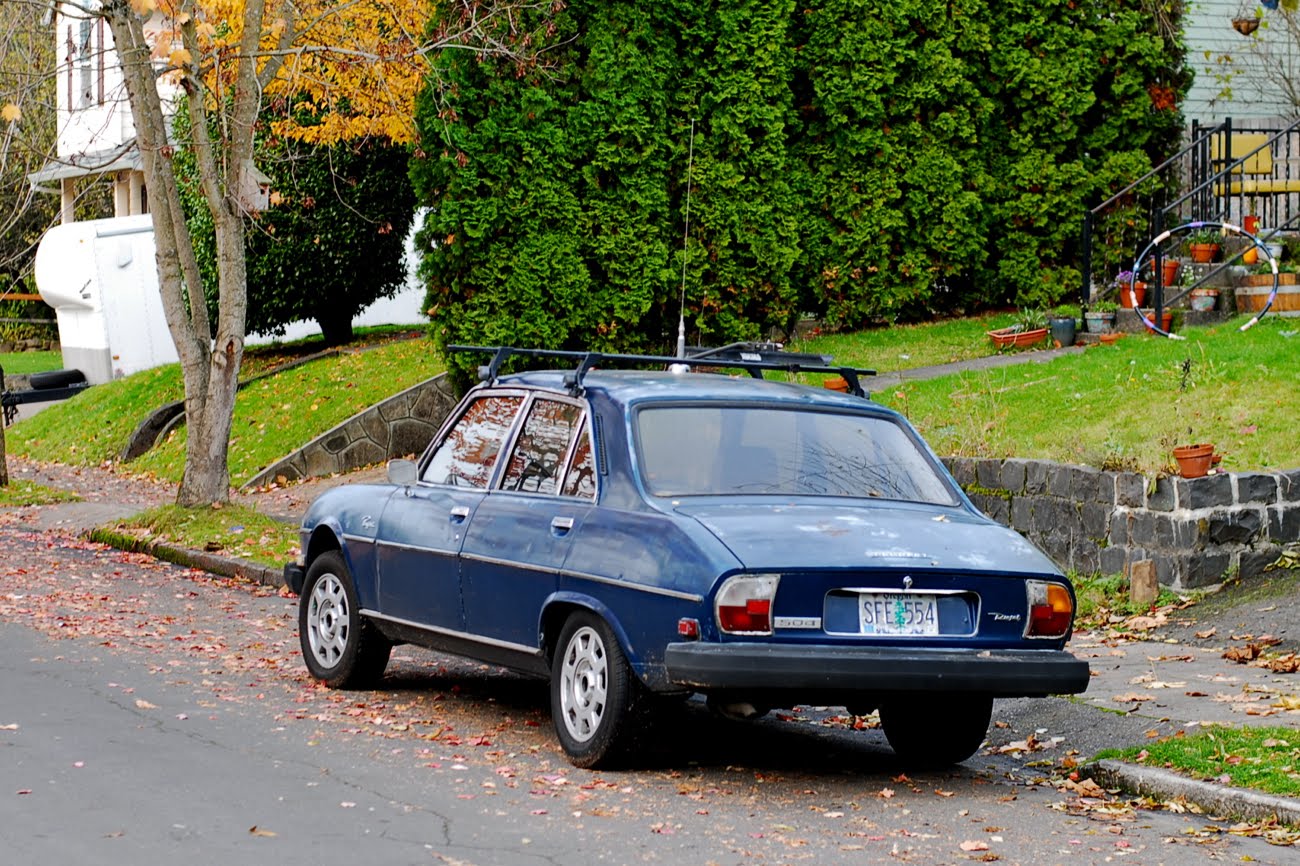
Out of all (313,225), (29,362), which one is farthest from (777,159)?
(29,362)

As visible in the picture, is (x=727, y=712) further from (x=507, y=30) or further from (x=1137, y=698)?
(x=507, y=30)

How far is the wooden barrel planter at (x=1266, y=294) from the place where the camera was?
60.5ft

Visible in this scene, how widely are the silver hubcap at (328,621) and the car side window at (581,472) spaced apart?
2079 mm

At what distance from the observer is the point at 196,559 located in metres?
16.2

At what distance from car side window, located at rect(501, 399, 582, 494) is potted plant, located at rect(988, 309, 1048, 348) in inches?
488

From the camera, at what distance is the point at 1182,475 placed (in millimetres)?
11703

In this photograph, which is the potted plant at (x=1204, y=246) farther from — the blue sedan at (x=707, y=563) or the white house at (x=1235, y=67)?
the blue sedan at (x=707, y=563)

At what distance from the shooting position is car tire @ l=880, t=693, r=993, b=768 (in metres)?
7.98

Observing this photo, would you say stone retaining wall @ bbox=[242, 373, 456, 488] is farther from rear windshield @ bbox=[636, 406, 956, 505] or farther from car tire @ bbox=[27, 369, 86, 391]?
rear windshield @ bbox=[636, 406, 956, 505]

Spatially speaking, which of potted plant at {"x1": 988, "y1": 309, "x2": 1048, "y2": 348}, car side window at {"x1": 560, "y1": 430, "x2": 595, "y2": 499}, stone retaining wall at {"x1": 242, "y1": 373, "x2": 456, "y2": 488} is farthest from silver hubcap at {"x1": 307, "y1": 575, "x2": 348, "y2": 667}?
stone retaining wall at {"x1": 242, "y1": 373, "x2": 456, "y2": 488}

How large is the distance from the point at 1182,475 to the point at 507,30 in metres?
11.2

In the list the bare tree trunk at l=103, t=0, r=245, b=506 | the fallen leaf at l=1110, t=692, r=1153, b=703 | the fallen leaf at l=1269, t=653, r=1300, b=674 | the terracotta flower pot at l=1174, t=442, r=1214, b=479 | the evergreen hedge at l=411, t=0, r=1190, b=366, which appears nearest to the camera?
the fallen leaf at l=1110, t=692, r=1153, b=703

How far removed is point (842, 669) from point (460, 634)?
2285mm

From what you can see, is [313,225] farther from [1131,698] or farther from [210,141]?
[1131,698]
